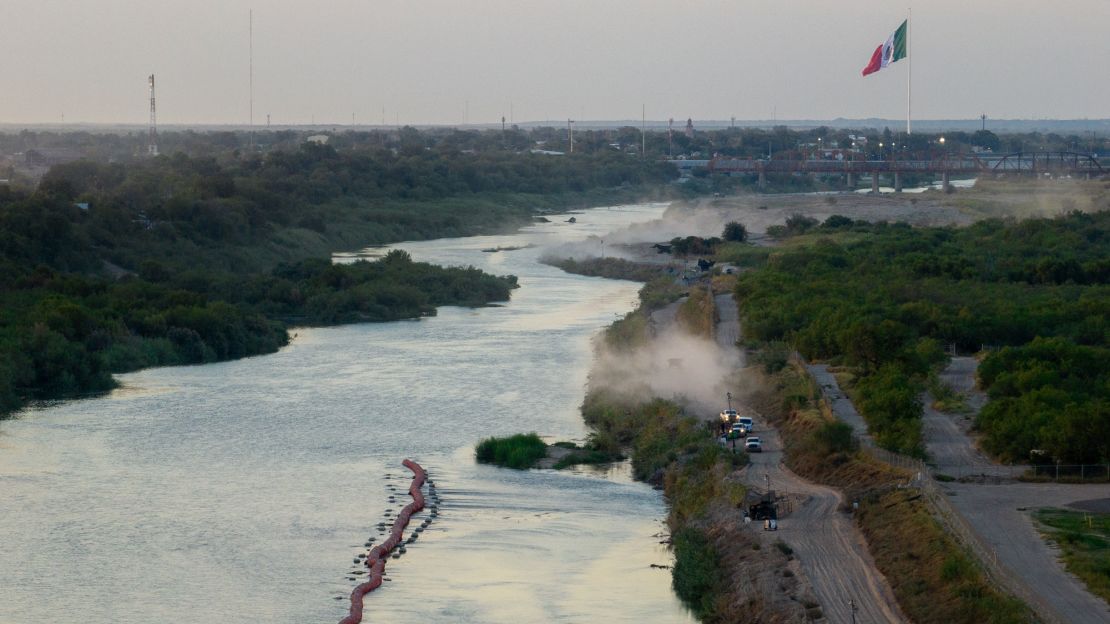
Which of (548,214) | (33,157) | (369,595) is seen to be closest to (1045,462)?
(369,595)

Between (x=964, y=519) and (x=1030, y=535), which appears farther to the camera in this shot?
(x=964, y=519)

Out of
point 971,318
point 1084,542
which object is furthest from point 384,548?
point 971,318

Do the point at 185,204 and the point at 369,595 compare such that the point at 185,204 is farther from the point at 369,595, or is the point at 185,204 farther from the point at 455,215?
the point at 369,595

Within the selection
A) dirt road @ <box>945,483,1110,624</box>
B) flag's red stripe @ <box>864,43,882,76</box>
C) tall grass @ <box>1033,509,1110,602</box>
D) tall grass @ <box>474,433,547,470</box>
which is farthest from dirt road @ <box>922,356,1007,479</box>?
flag's red stripe @ <box>864,43,882,76</box>

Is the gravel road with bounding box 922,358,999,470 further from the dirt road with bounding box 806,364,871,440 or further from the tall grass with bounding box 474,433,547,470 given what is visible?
the tall grass with bounding box 474,433,547,470

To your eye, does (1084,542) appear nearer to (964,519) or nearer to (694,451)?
(964,519)

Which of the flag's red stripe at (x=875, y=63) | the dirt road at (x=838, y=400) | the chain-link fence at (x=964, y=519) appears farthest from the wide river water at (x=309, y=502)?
the flag's red stripe at (x=875, y=63)
